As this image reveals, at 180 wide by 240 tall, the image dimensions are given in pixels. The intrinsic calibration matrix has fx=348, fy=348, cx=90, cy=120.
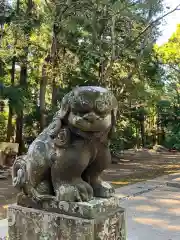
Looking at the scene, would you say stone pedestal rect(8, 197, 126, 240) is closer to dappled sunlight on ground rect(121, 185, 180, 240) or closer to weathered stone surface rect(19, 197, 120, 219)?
weathered stone surface rect(19, 197, 120, 219)

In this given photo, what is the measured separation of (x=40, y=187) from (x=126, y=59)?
8.84 m

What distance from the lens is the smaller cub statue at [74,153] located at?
79.7 inches

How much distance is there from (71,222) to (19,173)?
518 millimetres

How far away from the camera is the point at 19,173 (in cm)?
233

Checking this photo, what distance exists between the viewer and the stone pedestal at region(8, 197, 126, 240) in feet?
6.70

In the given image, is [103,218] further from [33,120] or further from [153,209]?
[33,120]

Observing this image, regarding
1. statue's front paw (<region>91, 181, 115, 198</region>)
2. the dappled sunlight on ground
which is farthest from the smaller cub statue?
the dappled sunlight on ground

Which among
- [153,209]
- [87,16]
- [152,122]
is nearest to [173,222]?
[153,209]

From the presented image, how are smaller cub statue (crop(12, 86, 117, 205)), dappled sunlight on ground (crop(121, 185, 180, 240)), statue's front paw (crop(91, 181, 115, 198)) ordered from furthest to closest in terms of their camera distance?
1. dappled sunlight on ground (crop(121, 185, 180, 240))
2. statue's front paw (crop(91, 181, 115, 198))
3. smaller cub statue (crop(12, 86, 117, 205))

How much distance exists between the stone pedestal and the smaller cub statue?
8 centimetres

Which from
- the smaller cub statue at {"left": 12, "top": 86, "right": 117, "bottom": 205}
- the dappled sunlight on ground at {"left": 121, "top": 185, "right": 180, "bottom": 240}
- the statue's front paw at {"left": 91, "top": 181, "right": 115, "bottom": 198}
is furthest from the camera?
the dappled sunlight on ground at {"left": 121, "top": 185, "right": 180, "bottom": 240}

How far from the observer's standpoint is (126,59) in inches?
420

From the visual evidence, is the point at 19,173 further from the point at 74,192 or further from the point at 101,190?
the point at 101,190

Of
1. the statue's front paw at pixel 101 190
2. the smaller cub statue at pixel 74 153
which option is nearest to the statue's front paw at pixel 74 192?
the smaller cub statue at pixel 74 153
